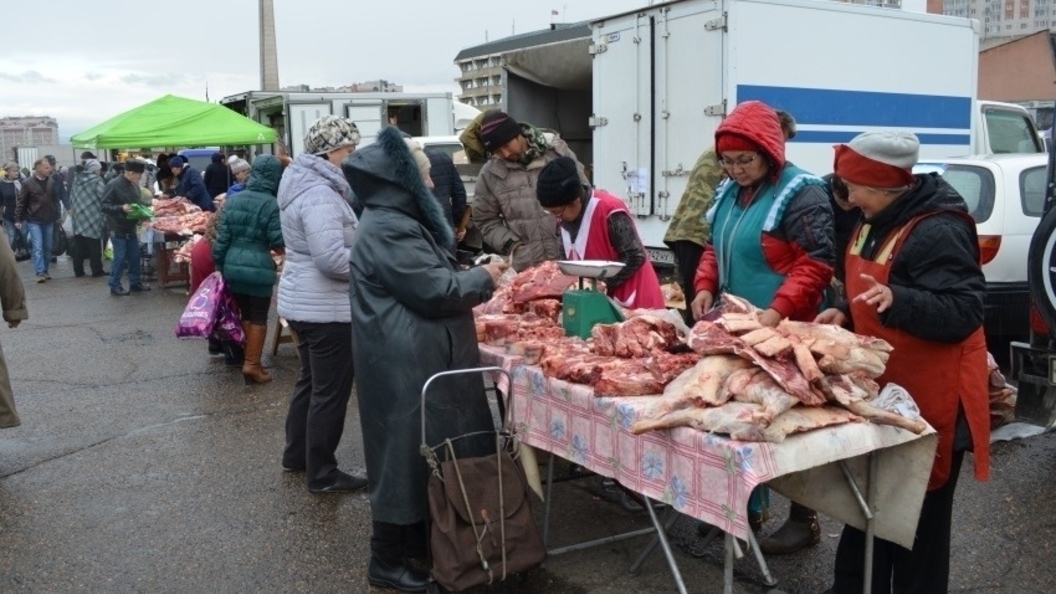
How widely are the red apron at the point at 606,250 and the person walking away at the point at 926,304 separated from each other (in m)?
1.76

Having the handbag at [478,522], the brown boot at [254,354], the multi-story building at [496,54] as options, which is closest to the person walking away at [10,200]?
the multi-story building at [496,54]

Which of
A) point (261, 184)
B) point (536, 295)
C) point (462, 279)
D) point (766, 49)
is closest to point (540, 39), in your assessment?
point (766, 49)

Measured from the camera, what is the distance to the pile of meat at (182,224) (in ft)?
46.6

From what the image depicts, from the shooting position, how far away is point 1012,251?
752 cm

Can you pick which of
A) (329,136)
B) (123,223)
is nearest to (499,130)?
(329,136)

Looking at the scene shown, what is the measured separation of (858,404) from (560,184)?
85.8 inches

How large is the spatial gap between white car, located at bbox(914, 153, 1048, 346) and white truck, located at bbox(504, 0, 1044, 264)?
1896 mm

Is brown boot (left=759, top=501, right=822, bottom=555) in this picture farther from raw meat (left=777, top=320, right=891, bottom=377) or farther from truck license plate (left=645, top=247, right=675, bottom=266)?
truck license plate (left=645, top=247, right=675, bottom=266)

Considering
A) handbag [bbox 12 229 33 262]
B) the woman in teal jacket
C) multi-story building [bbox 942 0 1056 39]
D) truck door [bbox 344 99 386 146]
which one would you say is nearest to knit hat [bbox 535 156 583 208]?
the woman in teal jacket

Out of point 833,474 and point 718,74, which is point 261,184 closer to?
point 718,74

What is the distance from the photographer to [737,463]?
2990 millimetres

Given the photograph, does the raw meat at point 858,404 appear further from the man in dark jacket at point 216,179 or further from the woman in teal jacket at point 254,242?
the man in dark jacket at point 216,179

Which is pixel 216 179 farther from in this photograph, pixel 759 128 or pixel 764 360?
pixel 764 360

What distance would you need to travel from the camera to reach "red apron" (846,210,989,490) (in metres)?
3.28
